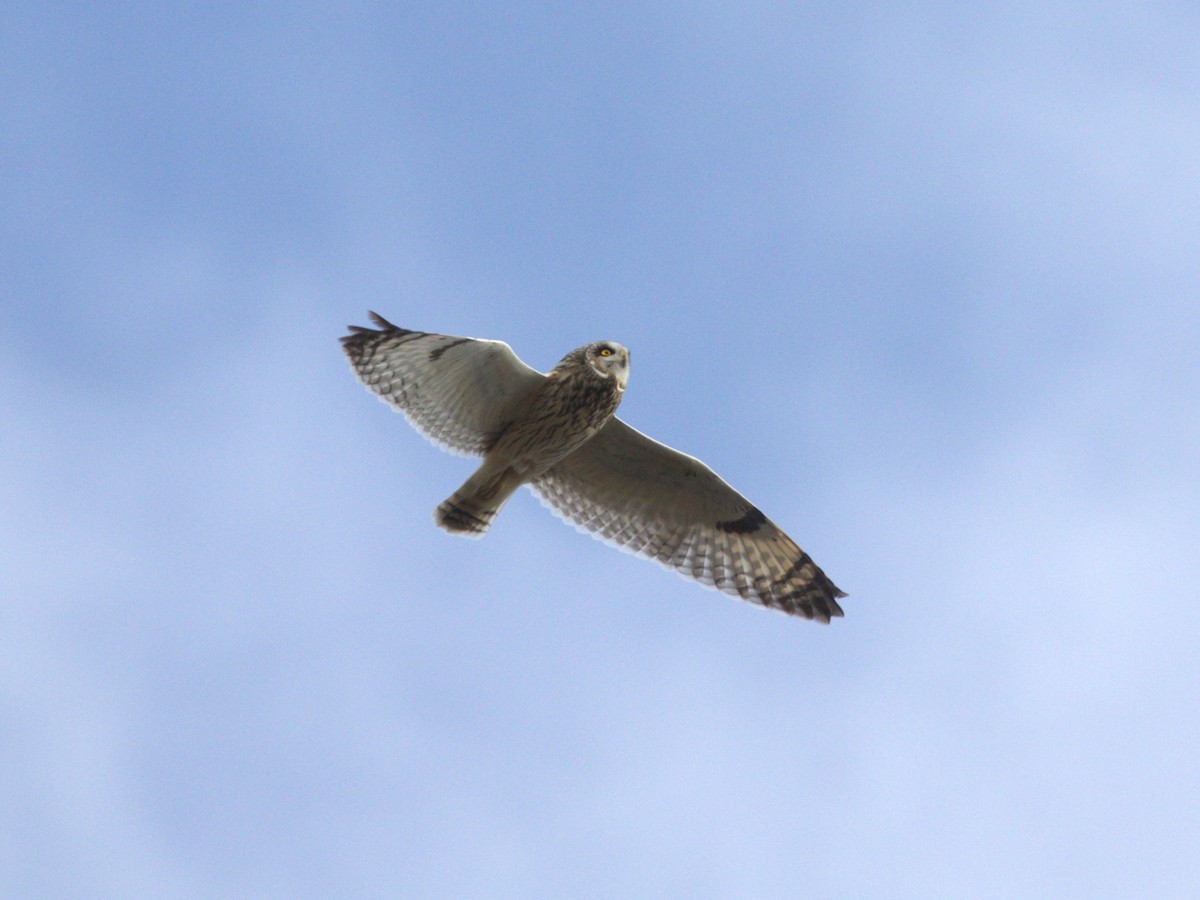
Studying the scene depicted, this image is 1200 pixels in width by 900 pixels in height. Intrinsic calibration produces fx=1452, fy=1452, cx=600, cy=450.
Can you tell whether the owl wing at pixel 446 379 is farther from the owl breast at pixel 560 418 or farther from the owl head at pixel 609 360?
the owl head at pixel 609 360

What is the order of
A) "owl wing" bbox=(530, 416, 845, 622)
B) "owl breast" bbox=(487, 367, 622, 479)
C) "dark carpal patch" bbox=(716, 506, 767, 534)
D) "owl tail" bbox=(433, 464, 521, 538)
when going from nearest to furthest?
"owl breast" bbox=(487, 367, 622, 479) → "owl tail" bbox=(433, 464, 521, 538) → "owl wing" bbox=(530, 416, 845, 622) → "dark carpal patch" bbox=(716, 506, 767, 534)

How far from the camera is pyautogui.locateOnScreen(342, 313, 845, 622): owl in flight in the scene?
1064 cm

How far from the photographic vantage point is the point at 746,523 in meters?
11.7

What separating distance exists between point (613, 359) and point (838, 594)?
271 centimetres

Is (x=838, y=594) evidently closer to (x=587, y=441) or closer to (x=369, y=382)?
(x=587, y=441)

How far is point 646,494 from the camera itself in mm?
11672

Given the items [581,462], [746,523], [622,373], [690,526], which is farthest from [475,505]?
[746,523]

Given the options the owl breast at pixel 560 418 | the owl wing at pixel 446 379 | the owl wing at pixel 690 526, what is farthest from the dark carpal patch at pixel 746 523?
the owl wing at pixel 446 379

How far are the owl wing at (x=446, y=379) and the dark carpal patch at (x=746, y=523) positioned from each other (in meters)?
2.05

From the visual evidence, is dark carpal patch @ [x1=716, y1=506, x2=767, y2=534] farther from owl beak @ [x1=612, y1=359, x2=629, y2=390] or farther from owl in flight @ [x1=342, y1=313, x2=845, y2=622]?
owl beak @ [x1=612, y1=359, x2=629, y2=390]

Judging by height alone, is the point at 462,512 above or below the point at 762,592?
below

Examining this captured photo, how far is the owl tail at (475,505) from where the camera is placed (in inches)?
434

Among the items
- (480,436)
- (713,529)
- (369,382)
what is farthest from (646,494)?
(369,382)

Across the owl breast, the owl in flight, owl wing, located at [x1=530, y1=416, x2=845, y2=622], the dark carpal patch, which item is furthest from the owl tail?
the dark carpal patch
